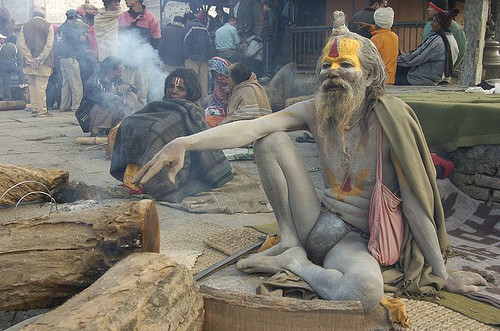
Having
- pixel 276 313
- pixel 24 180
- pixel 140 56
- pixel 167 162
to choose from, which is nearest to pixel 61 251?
pixel 167 162

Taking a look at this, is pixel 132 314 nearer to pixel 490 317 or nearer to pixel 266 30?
pixel 490 317

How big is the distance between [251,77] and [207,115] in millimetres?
877

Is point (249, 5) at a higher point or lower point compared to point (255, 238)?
higher

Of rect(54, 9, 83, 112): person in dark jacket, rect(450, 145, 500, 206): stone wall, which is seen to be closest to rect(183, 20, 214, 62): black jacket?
rect(54, 9, 83, 112): person in dark jacket

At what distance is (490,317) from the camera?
2982 millimetres

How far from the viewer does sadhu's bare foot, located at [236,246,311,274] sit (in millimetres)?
3266

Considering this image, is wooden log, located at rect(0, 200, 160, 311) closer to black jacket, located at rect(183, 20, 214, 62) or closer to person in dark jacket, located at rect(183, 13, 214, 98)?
person in dark jacket, located at rect(183, 13, 214, 98)

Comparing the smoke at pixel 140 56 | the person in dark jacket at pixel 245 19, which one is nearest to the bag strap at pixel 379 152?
the smoke at pixel 140 56

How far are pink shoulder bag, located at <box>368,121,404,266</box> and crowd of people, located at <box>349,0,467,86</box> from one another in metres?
5.37

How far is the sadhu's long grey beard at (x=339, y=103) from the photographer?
310cm

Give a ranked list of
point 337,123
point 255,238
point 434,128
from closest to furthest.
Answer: point 337,123, point 255,238, point 434,128

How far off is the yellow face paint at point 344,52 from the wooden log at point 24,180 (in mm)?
2863

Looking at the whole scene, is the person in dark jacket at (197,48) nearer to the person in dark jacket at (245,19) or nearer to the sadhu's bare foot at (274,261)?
the person in dark jacket at (245,19)

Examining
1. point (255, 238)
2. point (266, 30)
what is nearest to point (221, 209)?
point (255, 238)
